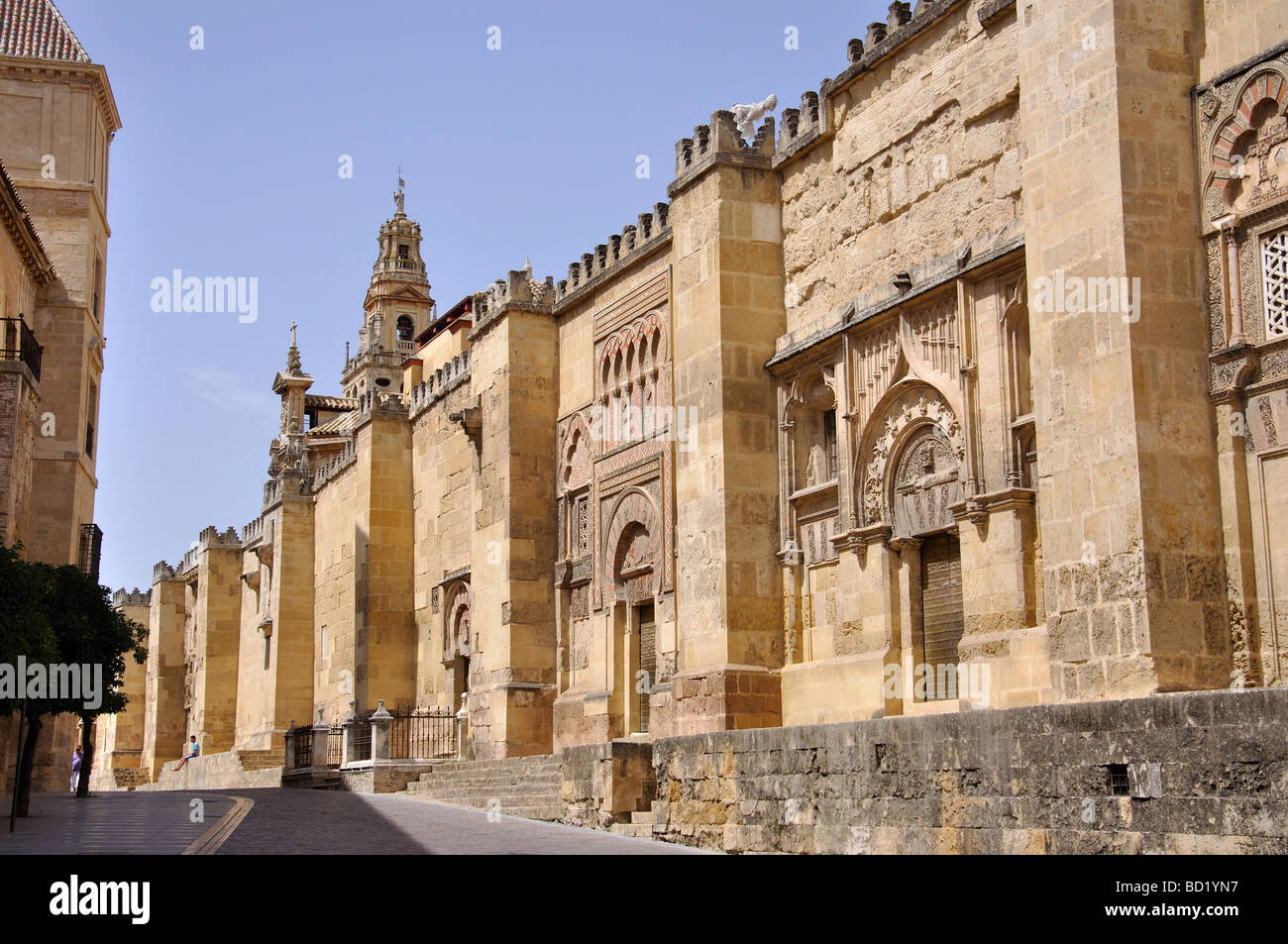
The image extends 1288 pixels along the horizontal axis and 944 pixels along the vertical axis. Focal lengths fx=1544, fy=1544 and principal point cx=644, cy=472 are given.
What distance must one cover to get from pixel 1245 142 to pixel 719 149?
7.22 m

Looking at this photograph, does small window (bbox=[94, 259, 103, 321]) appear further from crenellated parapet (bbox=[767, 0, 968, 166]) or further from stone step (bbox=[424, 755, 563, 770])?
crenellated parapet (bbox=[767, 0, 968, 166])

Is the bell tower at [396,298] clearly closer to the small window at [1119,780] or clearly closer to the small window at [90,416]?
the small window at [90,416]

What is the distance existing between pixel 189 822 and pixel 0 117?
781 inches

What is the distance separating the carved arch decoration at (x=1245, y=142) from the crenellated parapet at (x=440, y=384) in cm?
1578

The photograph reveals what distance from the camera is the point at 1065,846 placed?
896 cm

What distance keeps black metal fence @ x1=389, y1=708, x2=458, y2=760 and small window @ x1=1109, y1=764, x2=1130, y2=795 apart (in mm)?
16318

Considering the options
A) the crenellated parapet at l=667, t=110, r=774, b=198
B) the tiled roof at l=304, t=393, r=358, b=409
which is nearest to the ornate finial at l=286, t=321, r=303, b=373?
the tiled roof at l=304, t=393, r=358, b=409

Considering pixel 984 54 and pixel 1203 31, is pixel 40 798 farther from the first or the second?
pixel 1203 31

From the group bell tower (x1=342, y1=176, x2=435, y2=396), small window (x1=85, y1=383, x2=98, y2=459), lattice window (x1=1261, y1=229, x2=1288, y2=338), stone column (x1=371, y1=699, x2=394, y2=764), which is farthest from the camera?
bell tower (x1=342, y1=176, x2=435, y2=396)

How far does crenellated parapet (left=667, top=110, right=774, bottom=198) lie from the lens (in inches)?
676

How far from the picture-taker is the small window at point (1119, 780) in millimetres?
8664

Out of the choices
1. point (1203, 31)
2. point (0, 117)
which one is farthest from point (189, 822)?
point (0, 117)

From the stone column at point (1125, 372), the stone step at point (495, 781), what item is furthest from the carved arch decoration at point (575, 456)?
the stone column at point (1125, 372)

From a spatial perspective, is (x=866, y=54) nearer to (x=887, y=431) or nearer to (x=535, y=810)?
(x=887, y=431)
